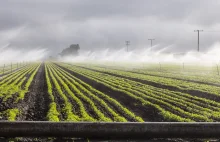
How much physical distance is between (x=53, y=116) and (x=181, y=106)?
7.50 m

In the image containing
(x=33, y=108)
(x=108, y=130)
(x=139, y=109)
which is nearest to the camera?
(x=108, y=130)

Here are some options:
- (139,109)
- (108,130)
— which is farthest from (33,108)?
(108,130)

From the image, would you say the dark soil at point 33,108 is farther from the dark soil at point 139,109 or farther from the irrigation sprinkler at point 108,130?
the irrigation sprinkler at point 108,130

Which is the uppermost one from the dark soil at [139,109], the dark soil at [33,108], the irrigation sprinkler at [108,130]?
the irrigation sprinkler at [108,130]

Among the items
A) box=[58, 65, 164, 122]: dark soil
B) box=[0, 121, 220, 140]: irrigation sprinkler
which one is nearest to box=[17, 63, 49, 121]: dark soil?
box=[58, 65, 164, 122]: dark soil

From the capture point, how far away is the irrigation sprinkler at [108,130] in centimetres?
910

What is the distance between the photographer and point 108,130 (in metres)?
9.19

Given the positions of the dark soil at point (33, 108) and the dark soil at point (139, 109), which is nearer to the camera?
the dark soil at point (33, 108)

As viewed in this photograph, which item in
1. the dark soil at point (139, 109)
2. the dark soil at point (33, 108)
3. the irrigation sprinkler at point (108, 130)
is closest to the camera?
the irrigation sprinkler at point (108, 130)

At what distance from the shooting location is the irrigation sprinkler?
29.9ft

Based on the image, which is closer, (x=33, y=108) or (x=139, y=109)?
(x=33, y=108)

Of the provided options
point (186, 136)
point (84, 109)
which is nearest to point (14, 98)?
point (84, 109)

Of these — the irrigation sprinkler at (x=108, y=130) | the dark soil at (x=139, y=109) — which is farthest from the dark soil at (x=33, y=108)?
the irrigation sprinkler at (x=108, y=130)

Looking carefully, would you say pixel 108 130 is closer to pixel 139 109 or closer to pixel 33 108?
pixel 139 109
